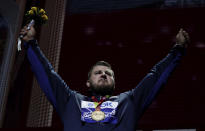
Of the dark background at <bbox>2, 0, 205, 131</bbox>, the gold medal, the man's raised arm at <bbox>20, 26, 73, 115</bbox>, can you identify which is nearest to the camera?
the gold medal

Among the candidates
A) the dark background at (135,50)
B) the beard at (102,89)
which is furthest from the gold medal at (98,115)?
the dark background at (135,50)

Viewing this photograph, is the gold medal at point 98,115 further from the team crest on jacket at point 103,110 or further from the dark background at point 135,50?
the dark background at point 135,50

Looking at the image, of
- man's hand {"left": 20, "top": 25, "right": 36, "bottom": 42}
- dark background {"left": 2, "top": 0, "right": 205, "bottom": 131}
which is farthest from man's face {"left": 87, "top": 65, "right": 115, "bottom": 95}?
dark background {"left": 2, "top": 0, "right": 205, "bottom": 131}

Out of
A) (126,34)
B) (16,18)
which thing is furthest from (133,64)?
(16,18)

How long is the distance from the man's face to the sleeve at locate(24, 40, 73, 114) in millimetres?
147

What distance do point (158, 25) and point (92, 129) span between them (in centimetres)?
309

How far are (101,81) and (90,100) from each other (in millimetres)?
118

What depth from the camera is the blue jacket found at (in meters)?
1.30

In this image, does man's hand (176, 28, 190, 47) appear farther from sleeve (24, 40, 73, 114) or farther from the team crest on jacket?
sleeve (24, 40, 73, 114)

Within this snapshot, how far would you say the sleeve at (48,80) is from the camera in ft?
4.50

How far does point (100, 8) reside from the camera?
459 centimetres

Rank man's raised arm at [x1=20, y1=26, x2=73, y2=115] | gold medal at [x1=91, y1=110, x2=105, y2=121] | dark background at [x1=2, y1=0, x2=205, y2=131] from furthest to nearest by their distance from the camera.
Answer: dark background at [x1=2, y1=0, x2=205, y2=131] < man's raised arm at [x1=20, y1=26, x2=73, y2=115] < gold medal at [x1=91, y1=110, x2=105, y2=121]

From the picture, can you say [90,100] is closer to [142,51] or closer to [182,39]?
[182,39]

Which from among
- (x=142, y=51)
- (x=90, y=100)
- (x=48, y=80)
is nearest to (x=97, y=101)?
(x=90, y=100)
